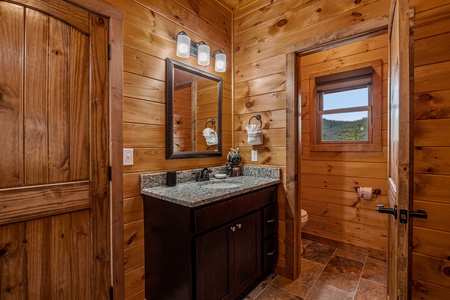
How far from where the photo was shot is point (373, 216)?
2.40 meters

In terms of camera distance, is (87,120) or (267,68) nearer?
(87,120)

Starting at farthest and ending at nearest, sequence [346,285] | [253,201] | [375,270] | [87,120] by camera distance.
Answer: [375,270] → [346,285] → [253,201] → [87,120]

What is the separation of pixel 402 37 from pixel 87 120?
1.70 metres

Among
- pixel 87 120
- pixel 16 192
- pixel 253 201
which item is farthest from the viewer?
pixel 253 201

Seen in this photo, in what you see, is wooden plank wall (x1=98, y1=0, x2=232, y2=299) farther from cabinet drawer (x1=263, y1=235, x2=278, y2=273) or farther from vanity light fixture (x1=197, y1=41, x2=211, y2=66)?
cabinet drawer (x1=263, y1=235, x2=278, y2=273)

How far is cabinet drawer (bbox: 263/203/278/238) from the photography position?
6.30 feet

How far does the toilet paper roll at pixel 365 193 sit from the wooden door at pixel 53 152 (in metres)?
2.50

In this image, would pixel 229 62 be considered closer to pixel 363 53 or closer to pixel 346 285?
pixel 363 53

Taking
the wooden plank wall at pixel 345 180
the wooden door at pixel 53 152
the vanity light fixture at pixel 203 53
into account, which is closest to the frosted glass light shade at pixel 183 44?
the vanity light fixture at pixel 203 53

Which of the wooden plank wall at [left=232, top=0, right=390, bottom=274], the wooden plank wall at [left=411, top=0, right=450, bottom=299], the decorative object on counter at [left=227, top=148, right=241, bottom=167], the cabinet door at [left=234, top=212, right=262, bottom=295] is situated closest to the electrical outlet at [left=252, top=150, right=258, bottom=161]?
the wooden plank wall at [left=232, top=0, right=390, bottom=274]

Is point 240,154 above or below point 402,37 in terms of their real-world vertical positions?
below

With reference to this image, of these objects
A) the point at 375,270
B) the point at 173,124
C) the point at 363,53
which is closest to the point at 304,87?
the point at 363,53

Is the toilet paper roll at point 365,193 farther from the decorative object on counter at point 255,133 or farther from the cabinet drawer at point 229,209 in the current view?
the decorative object on counter at point 255,133

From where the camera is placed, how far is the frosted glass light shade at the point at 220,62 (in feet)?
Answer: 7.10
